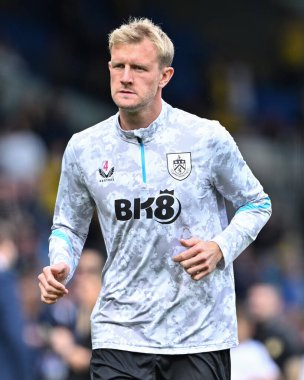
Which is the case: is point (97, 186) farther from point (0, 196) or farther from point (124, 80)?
point (0, 196)

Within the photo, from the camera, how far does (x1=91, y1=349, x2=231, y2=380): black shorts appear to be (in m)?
5.94

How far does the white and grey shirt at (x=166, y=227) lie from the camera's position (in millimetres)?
5965

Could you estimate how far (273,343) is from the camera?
36.0ft

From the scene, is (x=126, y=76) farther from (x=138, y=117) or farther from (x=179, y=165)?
(x=179, y=165)

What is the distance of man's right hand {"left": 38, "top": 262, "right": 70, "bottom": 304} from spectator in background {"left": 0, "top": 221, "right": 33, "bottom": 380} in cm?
316

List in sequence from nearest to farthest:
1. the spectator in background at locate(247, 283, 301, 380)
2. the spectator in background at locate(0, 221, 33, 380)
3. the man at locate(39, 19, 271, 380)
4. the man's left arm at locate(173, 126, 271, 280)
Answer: the man's left arm at locate(173, 126, 271, 280), the man at locate(39, 19, 271, 380), the spectator in background at locate(0, 221, 33, 380), the spectator in background at locate(247, 283, 301, 380)

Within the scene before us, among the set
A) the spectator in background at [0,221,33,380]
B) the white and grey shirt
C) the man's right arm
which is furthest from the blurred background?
the white and grey shirt

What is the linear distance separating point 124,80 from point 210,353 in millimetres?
1407

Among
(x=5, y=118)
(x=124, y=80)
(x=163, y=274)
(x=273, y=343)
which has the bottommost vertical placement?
(x=273, y=343)

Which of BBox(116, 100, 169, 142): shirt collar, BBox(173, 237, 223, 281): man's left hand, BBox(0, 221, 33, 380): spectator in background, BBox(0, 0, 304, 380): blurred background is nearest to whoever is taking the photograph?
BBox(173, 237, 223, 281): man's left hand

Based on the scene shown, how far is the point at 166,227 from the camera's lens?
596cm

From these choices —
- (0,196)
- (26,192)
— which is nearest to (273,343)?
(0,196)

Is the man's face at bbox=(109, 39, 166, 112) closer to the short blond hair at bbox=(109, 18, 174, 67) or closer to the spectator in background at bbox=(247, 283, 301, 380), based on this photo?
the short blond hair at bbox=(109, 18, 174, 67)

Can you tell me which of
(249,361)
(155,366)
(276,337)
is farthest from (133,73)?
(276,337)
